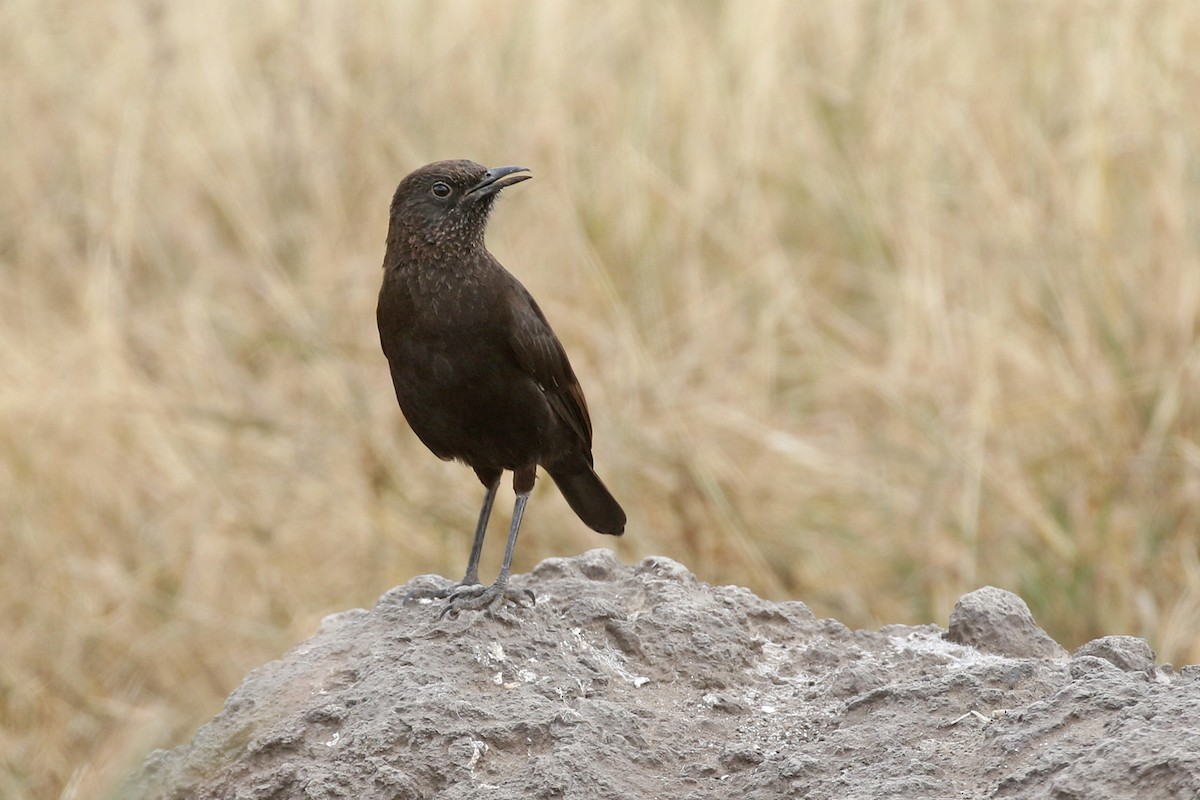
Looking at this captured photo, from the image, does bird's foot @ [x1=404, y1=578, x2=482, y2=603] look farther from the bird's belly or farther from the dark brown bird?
the bird's belly

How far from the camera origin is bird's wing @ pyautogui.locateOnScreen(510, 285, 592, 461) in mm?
4184

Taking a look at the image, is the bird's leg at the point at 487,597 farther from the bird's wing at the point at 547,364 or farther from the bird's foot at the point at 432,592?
→ the bird's wing at the point at 547,364

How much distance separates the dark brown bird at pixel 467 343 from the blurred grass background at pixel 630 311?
1.35 metres

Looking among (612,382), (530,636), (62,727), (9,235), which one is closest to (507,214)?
(612,382)

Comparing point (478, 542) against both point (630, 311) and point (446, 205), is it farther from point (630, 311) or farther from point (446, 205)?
point (630, 311)

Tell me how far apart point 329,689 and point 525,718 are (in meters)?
0.47

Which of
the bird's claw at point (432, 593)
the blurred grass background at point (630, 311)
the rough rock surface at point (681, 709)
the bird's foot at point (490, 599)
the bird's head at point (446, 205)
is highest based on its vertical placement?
the blurred grass background at point (630, 311)

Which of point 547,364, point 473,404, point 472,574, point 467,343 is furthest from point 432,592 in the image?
point 547,364

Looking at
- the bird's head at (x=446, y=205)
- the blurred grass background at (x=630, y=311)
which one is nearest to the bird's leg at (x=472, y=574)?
the bird's head at (x=446, y=205)

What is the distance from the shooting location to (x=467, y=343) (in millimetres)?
4090

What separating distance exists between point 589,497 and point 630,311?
253 cm

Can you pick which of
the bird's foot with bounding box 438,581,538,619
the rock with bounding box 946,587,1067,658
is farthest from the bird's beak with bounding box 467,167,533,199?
the rock with bounding box 946,587,1067,658

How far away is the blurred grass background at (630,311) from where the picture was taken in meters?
5.93

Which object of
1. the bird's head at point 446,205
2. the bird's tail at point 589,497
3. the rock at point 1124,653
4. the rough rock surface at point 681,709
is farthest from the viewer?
the bird's tail at point 589,497
